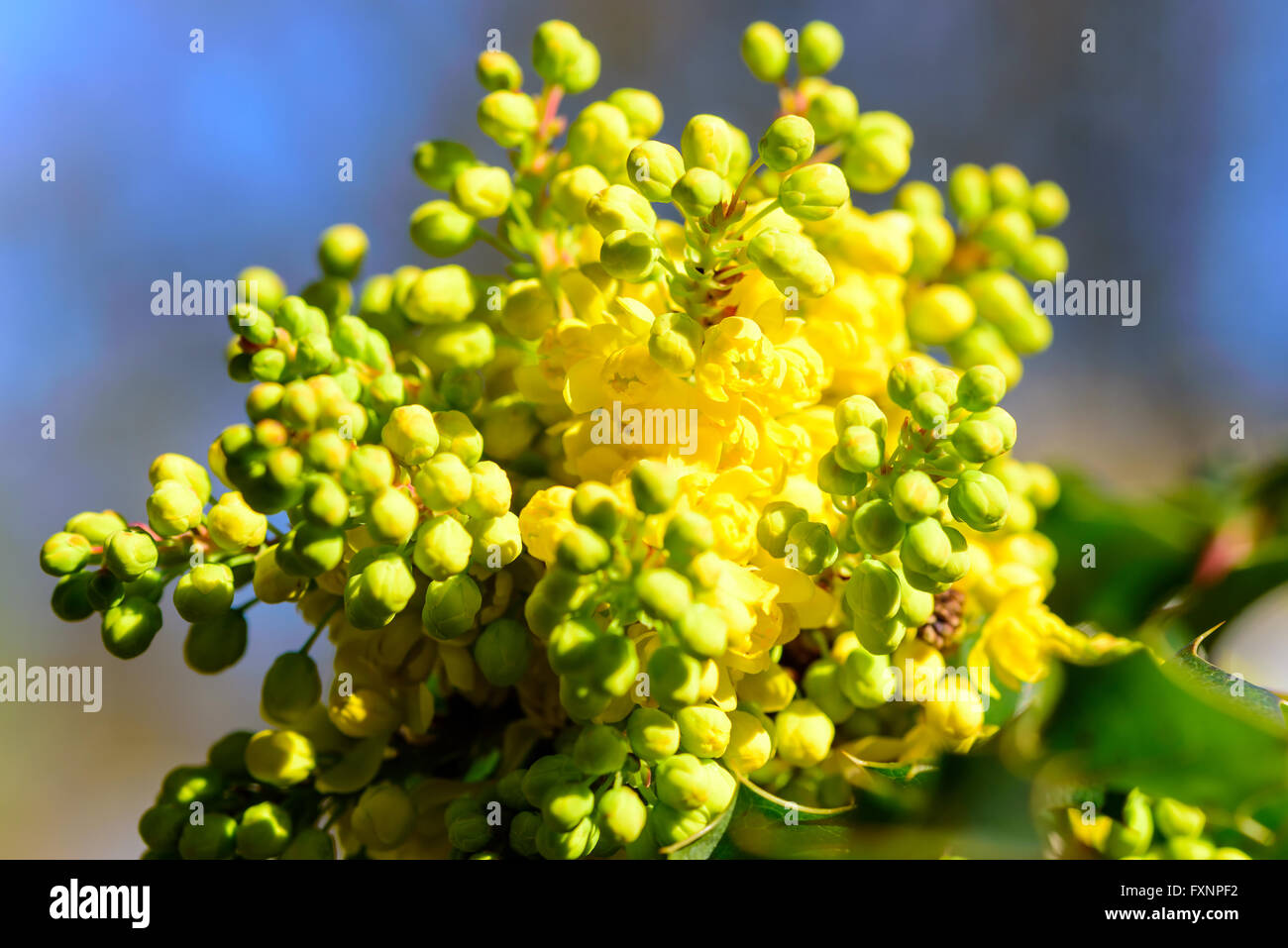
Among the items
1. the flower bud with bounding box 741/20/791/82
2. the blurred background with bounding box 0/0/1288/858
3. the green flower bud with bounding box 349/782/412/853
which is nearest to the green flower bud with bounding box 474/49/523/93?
the flower bud with bounding box 741/20/791/82

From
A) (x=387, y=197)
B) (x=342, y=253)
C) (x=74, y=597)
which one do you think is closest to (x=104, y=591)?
(x=74, y=597)

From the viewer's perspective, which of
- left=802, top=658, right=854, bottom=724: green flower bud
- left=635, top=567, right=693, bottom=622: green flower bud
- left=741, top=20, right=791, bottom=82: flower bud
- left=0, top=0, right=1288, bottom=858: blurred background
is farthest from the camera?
left=0, top=0, right=1288, bottom=858: blurred background

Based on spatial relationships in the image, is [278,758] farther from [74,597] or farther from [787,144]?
[787,144]

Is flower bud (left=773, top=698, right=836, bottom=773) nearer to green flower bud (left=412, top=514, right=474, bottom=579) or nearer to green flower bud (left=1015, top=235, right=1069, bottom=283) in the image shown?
green flower bud (left=412, top=514, right=474, bottom=579)

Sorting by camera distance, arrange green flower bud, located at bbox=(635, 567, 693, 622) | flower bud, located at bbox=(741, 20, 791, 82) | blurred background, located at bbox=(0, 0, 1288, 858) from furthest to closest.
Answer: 1. blurred background, located at bbox=(0, 0, 1288, 858)
2. flower bud, located at bbox=(741, 20, 791, 82)
3. green flower bud, located at bbox=(635, 567, 693, 622)

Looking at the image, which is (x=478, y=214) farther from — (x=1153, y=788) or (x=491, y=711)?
(x=1153, y=788)

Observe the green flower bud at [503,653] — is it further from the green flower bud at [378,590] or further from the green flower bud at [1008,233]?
the green flower bud at [1008,233]
